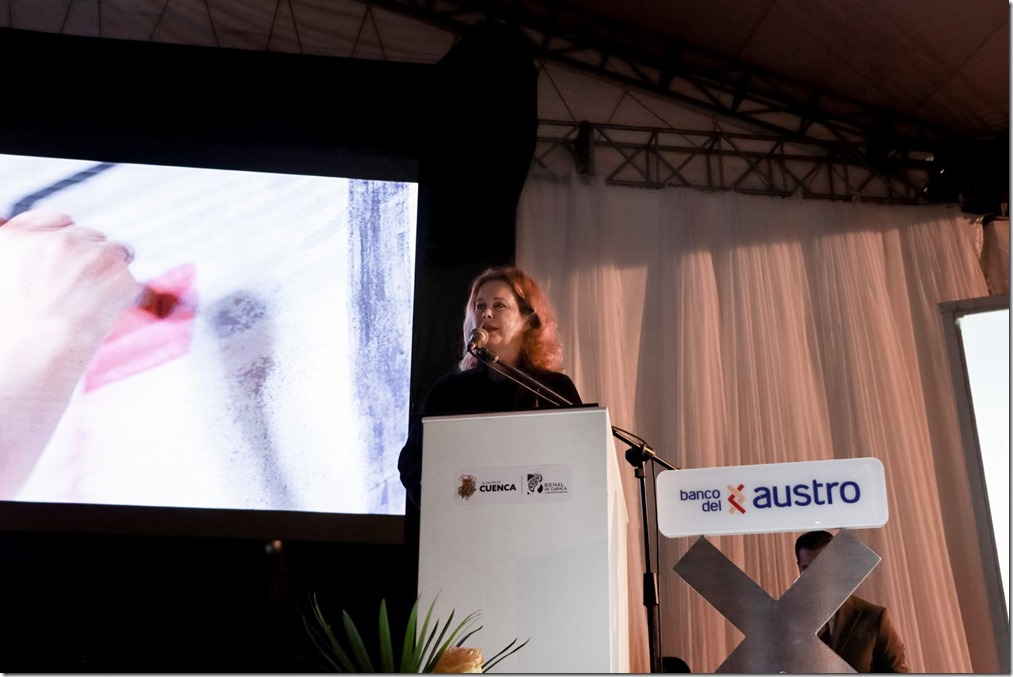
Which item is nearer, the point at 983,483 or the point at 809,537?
the point at 809,537

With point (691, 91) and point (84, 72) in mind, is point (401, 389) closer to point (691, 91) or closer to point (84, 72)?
point (84, 72)

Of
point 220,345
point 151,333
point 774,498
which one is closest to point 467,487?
point 774,498

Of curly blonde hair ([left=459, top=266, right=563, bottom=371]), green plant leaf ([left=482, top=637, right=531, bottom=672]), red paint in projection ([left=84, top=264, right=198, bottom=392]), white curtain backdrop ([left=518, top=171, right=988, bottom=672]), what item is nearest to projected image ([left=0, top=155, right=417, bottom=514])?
red paint in projection ([left=84, top=264, right=198, bottom=392])

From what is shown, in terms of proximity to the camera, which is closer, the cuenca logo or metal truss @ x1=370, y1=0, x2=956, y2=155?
the cuenca logo

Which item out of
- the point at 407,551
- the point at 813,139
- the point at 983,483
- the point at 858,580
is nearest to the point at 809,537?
the point at 983,483

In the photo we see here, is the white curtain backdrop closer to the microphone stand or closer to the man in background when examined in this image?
→ the man in background

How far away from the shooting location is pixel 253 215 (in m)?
3.91

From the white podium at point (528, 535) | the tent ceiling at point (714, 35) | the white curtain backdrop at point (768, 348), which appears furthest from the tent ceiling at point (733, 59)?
the white podium at point (528, 535)

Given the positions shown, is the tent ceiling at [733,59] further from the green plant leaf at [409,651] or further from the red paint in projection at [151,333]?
the green plant leaf at [409,651]

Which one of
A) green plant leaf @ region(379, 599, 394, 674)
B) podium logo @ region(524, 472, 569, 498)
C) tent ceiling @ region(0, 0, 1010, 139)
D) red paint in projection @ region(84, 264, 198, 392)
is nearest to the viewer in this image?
green plant leaf @ region(379, 599, 394, 674)

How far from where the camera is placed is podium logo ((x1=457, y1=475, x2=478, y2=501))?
66.9 inches

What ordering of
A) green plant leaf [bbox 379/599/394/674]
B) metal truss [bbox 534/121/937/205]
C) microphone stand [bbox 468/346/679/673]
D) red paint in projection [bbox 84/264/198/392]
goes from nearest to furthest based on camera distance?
green plant leaf [bbox 379/599/394/674]
microphone stand [bbox 468/346/679/673]
red paint in projection [bbox 84/264/198/392]
metal truss [bbox 534/121/937/205]

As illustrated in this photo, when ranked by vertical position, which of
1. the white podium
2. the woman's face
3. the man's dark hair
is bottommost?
the white podium

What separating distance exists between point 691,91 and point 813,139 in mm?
837
